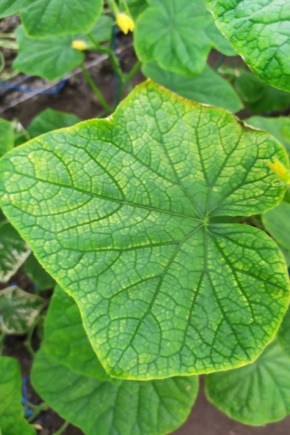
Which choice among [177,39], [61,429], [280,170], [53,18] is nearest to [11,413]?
[61,429]

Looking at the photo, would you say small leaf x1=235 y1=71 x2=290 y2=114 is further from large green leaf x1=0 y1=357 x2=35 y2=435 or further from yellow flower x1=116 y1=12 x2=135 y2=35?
large green leaf x1=0 y1=357 x2=35 y2=435

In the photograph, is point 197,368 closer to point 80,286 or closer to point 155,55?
point 80,286

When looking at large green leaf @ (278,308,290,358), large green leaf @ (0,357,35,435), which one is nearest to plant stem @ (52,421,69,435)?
large green leaf @ (0,357,35,435)

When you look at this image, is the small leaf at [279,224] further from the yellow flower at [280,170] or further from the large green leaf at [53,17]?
the large green leaf at [53,17]

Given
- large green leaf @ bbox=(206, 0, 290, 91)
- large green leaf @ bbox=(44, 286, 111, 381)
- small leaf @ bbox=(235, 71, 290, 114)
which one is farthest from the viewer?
small leaf @ bbox=(235, 71, 290, 114)

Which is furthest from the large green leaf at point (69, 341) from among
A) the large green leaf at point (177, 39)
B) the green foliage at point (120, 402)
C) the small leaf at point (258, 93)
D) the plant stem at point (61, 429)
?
the small leaf at point (258, 93)

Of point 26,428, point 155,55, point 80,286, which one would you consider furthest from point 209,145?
point 26,428
